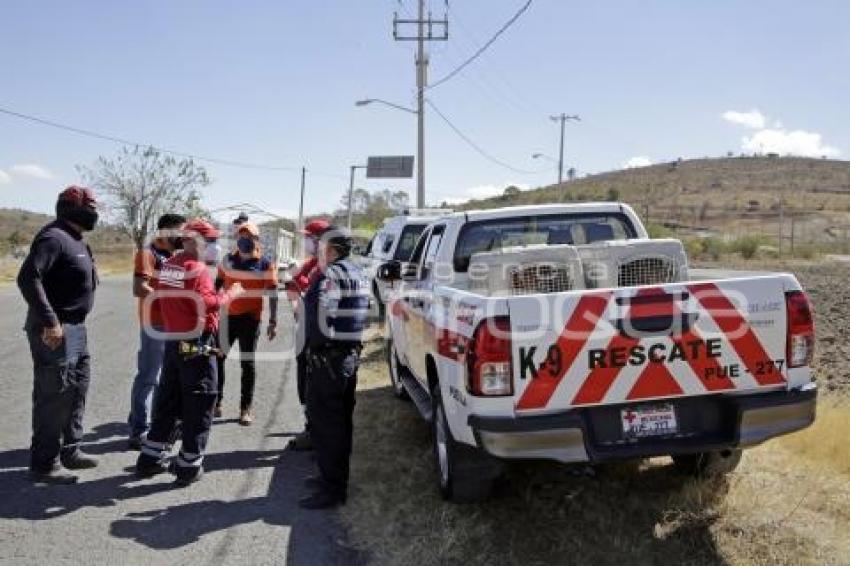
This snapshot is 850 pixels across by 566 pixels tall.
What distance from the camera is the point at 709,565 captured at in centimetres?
426

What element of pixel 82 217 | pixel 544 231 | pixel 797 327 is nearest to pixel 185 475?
pixel 82 217

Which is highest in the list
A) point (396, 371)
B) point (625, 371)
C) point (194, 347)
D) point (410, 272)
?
point (410, 272)

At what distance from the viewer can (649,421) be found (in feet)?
14.4

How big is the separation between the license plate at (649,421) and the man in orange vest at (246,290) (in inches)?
162

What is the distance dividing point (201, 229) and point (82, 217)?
849 millimetres

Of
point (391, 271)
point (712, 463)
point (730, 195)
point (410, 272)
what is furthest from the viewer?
point (730, 195)

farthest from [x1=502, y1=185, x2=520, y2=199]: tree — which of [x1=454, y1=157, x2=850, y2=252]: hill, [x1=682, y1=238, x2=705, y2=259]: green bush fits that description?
[x1=682, y1=238, x2=705, y2=259]: green bush

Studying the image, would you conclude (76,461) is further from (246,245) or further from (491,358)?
(491,358)

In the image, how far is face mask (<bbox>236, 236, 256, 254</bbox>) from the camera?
755cm

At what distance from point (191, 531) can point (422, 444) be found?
2417 millimetres

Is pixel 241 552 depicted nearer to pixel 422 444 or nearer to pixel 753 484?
pixel 422 444

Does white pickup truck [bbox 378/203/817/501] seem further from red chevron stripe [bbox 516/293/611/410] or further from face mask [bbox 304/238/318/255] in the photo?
face mask [bbox 304/238/318/255]

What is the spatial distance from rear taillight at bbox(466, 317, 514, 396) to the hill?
50897mm

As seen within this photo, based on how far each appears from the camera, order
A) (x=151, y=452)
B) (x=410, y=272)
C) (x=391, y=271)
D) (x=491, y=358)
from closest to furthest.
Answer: (x=491, y=358), (x=151, y=452), (x=391, y=271), (x=410, y=272)
